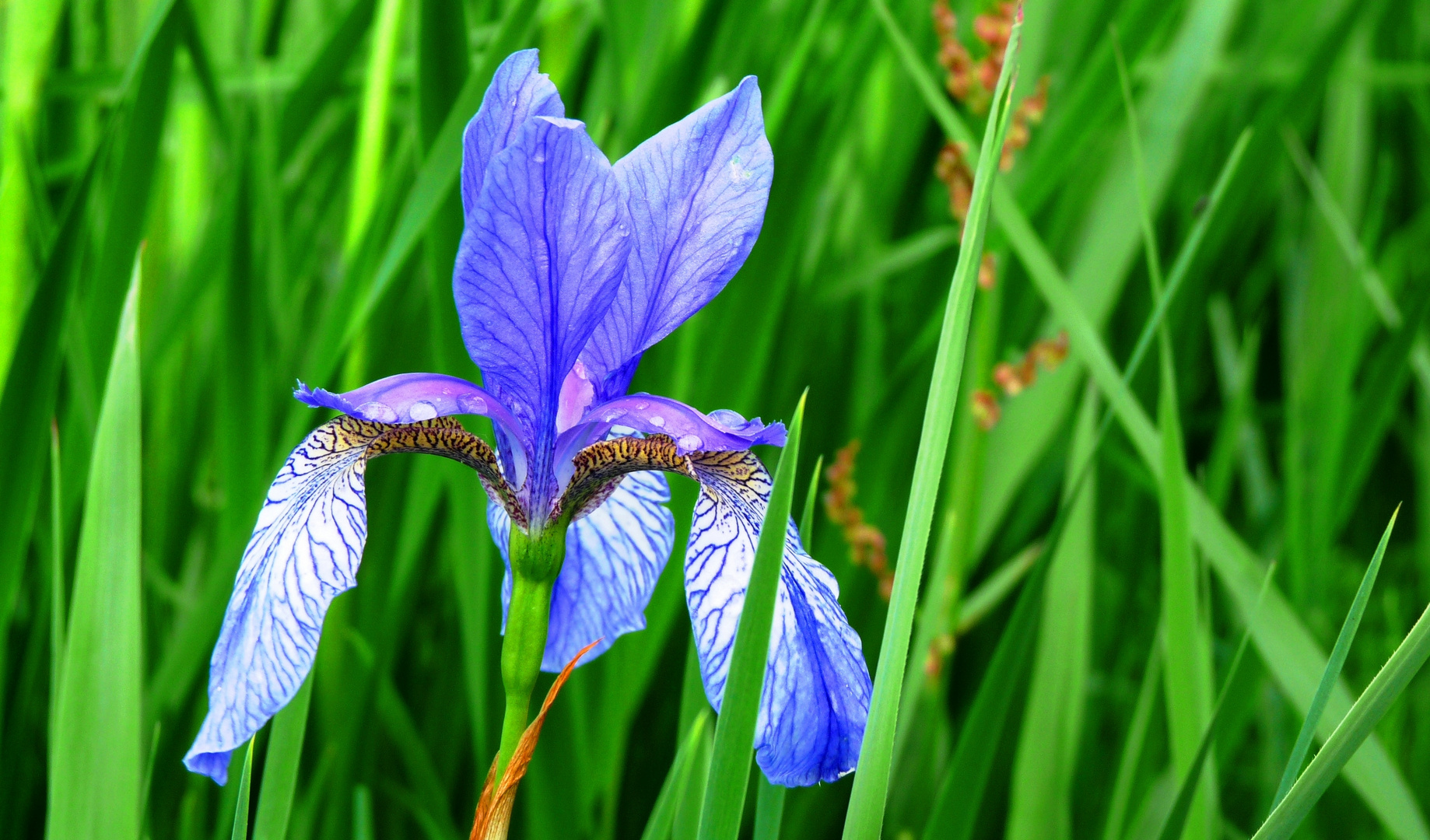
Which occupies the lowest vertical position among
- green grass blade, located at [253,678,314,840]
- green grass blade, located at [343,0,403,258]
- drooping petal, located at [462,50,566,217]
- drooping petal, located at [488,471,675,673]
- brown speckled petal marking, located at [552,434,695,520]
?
green grass blade, located at [253,678,314,840]

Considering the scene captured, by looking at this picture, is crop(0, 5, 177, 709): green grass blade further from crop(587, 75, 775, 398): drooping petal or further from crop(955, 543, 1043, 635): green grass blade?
crop(955, 543, 1043, 635): green grass blade

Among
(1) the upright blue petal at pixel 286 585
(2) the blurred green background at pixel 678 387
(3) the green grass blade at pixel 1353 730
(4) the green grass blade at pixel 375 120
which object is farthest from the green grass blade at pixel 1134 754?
(4) the green grass blade at pixel 375 120

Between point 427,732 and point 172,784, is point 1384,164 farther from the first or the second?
point 172,784

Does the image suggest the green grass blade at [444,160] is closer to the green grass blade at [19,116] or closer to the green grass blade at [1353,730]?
the green grass blade at [19,116]

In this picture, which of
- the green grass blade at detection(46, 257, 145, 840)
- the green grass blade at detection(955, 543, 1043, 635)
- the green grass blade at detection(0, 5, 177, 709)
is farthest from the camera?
the green grass blade at detection(955, 543, 1043, 635)

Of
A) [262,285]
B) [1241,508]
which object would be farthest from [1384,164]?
[262,285]

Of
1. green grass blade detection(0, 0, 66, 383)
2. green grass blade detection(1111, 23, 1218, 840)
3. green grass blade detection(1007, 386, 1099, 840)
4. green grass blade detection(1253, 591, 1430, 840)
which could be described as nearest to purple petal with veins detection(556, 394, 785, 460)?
green grass blade detection(1253, 591, 1430, 840)

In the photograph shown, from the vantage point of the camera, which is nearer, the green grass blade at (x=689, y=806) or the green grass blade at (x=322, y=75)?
the green grass blade at (x=689, y=806)

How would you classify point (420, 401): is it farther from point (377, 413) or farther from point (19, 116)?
point (19, 116)
